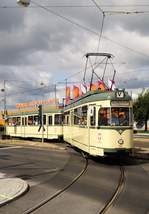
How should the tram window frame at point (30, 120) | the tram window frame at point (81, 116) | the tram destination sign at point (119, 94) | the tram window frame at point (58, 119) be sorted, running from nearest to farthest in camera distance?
the tram destination sign at point (119, 94)
the tram window frame at point (81, 116)
the tram window frame at point (58, 119)
the tram window frame at point (30, 120)

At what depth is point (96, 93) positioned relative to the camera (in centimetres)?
1900

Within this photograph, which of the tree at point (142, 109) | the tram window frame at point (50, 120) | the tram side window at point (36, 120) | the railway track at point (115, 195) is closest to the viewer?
the railway track at point (115, 195)

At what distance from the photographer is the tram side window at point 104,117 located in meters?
17.7

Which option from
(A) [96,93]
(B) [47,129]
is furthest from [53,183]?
(B) [47,129]

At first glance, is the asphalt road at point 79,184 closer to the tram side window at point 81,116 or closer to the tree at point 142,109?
the tram side window at point 81,116

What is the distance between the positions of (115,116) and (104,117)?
0.46 metres

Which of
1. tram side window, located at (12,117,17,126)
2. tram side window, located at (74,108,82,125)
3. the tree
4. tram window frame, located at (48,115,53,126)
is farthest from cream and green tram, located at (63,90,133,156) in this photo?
the tree

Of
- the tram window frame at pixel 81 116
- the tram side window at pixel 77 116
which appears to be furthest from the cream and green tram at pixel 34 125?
the tram window frame at pixel 81 116

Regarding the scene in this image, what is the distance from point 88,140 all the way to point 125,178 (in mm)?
4920

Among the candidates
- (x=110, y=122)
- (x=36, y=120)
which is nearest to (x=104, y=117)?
(x=110, y=122)

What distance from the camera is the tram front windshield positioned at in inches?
696

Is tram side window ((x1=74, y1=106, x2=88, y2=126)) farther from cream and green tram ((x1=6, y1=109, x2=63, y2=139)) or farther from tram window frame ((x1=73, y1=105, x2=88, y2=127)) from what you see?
cream and green tram ((x1=6, y1=109, x2=63, y2=139))

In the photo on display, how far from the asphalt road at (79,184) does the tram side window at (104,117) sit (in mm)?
1816

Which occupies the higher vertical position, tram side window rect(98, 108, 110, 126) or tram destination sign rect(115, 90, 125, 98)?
tram destination sign rect(115, 90, 125, 98)
